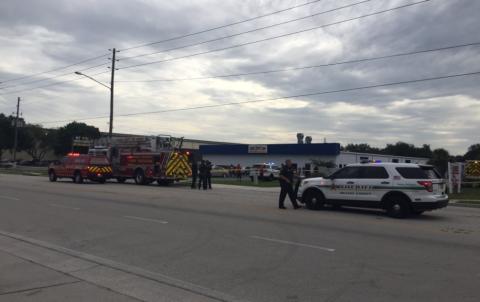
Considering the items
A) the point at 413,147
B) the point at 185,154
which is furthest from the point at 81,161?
the point at 413,147

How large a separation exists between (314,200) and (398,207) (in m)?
2.97

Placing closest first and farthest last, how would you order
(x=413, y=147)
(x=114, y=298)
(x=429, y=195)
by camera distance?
(x=114, y=298) → (x=429, y=195) → (x=413, y=147)

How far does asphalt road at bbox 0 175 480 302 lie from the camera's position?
632 cm

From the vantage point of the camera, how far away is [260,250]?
28.7 ft

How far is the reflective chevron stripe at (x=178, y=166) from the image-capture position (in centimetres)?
3131

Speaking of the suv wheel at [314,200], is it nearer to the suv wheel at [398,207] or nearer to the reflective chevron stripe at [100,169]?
the suv wheel at [398,207]

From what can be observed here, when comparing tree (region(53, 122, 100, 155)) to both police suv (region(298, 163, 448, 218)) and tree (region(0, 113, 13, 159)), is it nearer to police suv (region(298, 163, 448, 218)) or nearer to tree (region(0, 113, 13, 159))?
tree (region(0, 113, 13, 159))

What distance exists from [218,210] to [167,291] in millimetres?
9488

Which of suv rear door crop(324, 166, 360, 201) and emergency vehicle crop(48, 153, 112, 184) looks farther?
emergency vehicle crop(48, 153, 112, 184)

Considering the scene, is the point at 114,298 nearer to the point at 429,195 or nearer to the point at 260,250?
the point at 260,250

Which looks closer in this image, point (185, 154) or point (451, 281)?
point (451, 281)

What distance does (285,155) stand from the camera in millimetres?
62812

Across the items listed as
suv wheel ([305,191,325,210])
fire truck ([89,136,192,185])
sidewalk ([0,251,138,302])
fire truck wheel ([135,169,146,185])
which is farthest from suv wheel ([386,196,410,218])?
fire truck wheel ([135,169,146,185])

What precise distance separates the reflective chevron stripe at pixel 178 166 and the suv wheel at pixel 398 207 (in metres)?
18.9
